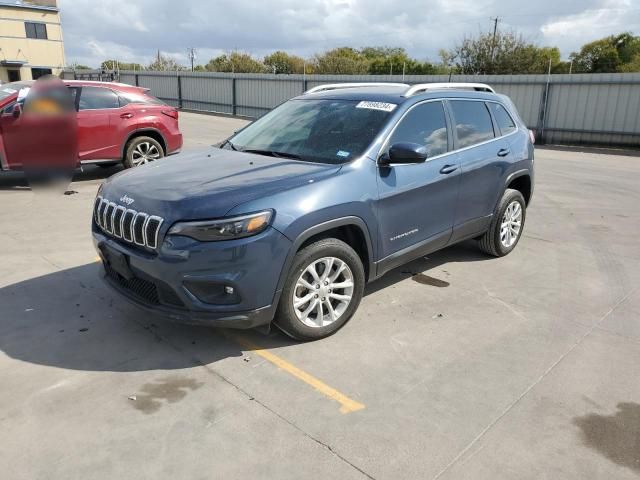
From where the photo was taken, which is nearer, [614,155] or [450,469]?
[450,469]

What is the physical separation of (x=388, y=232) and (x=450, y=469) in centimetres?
190

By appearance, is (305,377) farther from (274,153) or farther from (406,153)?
(274,153)

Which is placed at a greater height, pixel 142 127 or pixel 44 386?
pixel 142 127

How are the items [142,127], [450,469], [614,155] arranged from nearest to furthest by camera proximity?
[450,469]
[142,127]
[614,155]

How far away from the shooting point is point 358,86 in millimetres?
5016

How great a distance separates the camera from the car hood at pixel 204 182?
326 cm

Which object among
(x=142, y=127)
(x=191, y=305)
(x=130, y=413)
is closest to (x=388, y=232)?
(x=191, y=305)

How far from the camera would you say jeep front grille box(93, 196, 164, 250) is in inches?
130

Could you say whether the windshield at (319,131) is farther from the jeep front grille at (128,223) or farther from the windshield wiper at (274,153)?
the jeep front grille at (128,223)

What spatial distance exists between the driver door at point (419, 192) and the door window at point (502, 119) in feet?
3.45

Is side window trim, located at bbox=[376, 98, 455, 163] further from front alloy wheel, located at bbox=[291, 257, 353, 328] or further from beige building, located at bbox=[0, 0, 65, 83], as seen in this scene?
beige building, located at bbox=[0, 0, 65, 83]

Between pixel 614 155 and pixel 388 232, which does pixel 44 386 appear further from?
pixel 614 155

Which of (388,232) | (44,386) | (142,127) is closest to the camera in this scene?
(44,386)

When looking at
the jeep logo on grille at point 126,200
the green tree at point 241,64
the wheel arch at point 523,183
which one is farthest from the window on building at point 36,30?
the jeep logo on grille at point 126,200
